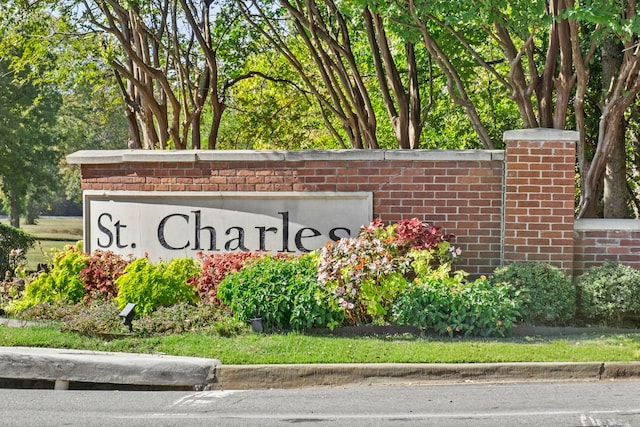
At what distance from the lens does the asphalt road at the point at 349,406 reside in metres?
7.08

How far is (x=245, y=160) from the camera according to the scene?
12.0m

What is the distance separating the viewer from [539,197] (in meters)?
11.3

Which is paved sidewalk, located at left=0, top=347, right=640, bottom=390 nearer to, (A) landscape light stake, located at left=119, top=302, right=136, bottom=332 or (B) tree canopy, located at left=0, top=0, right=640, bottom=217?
(A) landscape light stake, located at left=119, top=302, right=136, bottom=332

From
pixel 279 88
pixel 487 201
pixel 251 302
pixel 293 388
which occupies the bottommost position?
pixel 293 388

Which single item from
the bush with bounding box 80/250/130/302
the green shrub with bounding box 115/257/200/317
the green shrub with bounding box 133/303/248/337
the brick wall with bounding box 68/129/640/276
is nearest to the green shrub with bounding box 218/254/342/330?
the green shrub with bounding box 133/303/248/337

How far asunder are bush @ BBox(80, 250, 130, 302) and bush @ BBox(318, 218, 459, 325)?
9.27 feet

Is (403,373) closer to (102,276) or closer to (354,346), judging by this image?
(354,346)

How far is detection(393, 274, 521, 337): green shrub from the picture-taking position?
9.91 metres

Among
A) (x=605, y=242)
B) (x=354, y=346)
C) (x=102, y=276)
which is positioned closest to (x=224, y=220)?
(x=102, y=276)

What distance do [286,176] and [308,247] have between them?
91cm

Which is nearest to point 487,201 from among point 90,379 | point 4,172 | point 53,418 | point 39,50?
point 90,379

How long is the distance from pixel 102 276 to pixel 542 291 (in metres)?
5.24

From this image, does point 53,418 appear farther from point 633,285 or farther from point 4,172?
point 4,172

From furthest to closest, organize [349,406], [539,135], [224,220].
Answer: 1. [224,220]
2. [539,135]
3. [349,406]
